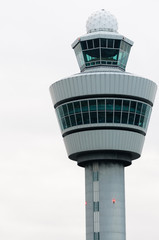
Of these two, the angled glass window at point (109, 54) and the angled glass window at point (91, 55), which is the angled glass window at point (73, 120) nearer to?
the angled glass window at point (91, 55)

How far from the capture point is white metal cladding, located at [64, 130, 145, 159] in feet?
323

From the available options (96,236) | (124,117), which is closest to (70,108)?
(124,117)

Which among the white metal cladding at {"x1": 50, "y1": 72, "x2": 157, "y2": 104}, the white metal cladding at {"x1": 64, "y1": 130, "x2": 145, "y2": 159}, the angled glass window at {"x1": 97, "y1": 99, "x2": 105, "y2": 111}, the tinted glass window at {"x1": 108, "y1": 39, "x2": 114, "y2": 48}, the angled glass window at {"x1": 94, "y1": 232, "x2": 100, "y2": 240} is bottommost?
the angled glass window at {"x1": 94, "y1": 232, "x2": 100, "y2": 240}

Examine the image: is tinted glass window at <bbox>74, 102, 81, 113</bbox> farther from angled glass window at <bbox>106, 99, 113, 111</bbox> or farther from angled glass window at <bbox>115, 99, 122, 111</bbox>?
angled glass window at <bbox>115, 99, 122, 111</bbox>

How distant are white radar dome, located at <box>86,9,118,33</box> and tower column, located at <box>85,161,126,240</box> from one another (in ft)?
69.8

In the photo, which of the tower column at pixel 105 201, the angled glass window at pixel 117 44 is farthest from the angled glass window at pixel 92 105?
the angled glass window at pixel 117 44

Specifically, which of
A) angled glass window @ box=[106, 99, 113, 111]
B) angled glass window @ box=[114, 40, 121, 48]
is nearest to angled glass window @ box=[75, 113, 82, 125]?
angled glass window @ box=[106, 99, 113, 111]

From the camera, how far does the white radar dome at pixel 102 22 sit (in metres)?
106

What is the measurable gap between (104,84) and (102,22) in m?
13.2

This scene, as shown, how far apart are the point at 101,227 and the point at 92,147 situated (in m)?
11.7

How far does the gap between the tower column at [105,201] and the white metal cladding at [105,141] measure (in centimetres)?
334

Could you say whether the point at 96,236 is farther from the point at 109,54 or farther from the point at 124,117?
the point at 109,54

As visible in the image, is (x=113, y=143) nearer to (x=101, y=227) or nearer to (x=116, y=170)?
(x=116, y=170)

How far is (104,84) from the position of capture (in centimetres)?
9812
